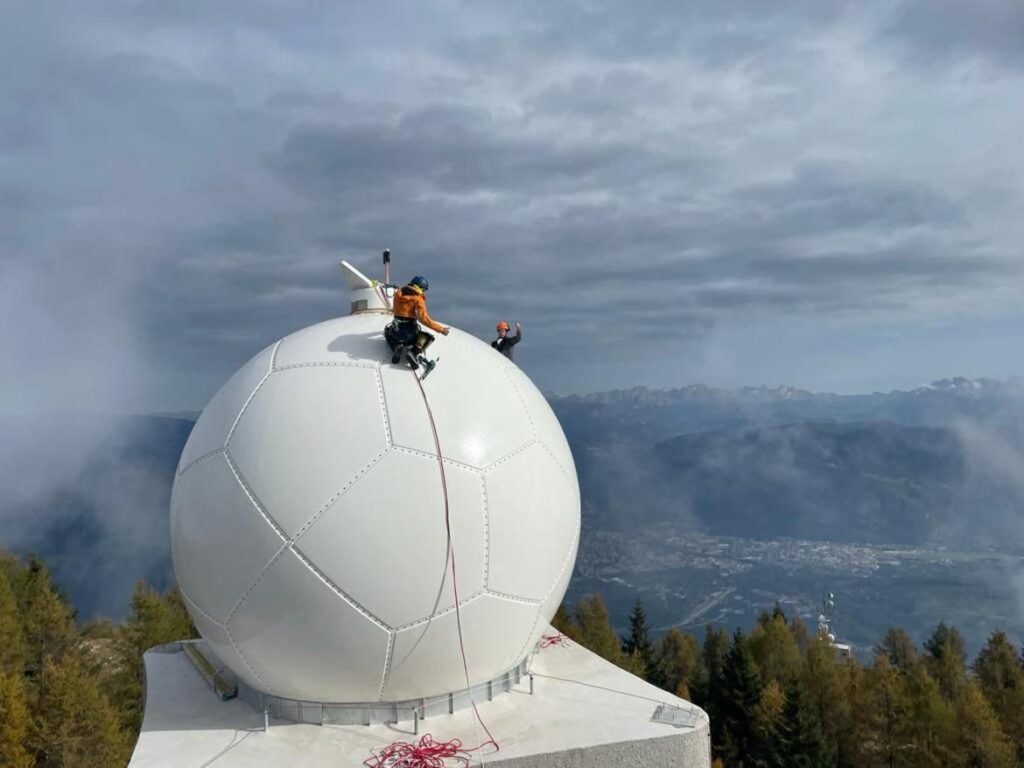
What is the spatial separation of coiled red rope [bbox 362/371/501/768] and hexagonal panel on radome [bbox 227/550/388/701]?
2.32ft

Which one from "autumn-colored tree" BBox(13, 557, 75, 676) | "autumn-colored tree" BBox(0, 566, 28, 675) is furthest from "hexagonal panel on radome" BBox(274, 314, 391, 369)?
"autumn-colored tree" BBox(13, 557, 75, 676)

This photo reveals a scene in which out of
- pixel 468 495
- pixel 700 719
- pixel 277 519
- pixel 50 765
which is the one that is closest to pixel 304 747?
pixel 277 519

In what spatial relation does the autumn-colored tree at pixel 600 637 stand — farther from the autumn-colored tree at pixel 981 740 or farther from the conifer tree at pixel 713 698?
the autumn-colored tree at pixel 981 740

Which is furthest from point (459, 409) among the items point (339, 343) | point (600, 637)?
point (600, 637)

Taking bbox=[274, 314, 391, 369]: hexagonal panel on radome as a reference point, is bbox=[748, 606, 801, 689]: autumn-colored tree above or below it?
below

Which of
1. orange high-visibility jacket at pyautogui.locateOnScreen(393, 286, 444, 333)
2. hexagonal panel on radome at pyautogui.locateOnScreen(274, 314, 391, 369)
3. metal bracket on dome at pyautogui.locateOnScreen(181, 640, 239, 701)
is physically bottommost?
metal bracket on dome at pyautogui.locateOnScreen(181, 640, 239, 701)

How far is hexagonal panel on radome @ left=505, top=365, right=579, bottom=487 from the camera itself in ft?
29.0

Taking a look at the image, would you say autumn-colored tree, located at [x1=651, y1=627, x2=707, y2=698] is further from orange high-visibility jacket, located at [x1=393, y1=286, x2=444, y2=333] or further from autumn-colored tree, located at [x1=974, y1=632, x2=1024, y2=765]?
orange high-visibility jacket, located at [x1=393, y1=286, x2=444, y2=333]

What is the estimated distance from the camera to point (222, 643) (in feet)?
26.8

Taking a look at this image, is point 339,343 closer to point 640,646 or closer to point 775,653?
Answer: point 775,653

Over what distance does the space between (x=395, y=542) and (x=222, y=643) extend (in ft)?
9.46

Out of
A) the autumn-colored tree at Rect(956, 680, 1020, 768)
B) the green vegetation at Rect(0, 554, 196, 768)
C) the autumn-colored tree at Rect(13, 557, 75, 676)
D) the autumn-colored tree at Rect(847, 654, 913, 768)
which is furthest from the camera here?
the autumn-colored tree at Rect(13, 557, 75, 676)

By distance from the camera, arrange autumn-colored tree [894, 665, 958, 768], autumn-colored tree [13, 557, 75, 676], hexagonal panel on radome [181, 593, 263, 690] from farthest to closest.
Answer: autumn-colored tree [13, 557, 75, 676] → autumn-colored tree [894, 665, 958, 768] → hexagonal panel on radome [181, 593, 263, 690]

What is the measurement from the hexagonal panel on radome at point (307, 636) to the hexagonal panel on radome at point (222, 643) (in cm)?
24
